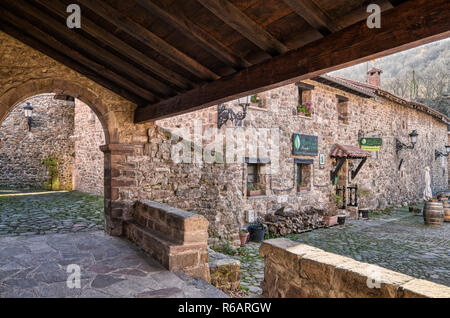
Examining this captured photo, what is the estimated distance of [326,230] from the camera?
29.7 feet

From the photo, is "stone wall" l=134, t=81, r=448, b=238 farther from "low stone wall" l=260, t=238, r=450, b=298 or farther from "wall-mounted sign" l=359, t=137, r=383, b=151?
"low stone wall" l=260, t=238, r=450, b=298

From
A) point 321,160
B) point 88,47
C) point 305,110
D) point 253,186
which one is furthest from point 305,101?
point 88,47

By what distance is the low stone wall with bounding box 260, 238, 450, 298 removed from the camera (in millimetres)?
2004

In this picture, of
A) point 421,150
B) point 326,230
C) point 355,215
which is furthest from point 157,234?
point 421,150

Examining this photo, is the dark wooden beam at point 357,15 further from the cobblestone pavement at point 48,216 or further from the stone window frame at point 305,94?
the stone window frame at point 305,94

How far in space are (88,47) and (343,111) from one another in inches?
408

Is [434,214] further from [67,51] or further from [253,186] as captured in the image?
[67,51]

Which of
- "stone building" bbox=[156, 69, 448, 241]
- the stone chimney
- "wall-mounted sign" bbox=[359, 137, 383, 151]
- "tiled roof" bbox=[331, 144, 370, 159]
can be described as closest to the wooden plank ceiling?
"stone building" bbox=[156, 69, 448, 241]

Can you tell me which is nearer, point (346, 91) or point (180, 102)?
point (180, 102)

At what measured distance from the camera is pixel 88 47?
3.98 m

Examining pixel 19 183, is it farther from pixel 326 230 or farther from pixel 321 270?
pixel 321 270

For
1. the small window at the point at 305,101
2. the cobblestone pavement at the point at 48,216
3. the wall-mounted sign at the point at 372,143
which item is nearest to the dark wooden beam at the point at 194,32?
the cobblestone pavement at the point at 48,216

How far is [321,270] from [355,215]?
30.5 ft

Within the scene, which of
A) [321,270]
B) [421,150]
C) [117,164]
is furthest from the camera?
[421,150]
